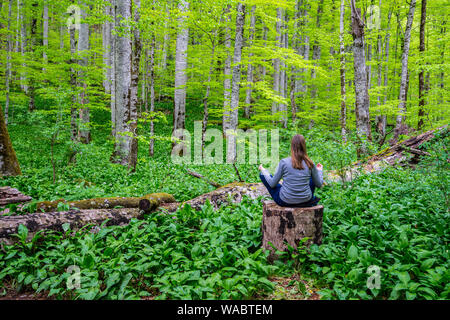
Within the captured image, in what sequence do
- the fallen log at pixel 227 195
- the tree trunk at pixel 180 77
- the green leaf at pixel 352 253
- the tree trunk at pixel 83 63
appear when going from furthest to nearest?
the tree trunk at pixel 180 77 → the tree trunk at pixel 83 63 → the fallen log at pixel 227 195 → the green leaf at pixel 352 253

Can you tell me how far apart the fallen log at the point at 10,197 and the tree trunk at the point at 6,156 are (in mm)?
2636

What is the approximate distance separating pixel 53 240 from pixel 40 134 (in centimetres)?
489

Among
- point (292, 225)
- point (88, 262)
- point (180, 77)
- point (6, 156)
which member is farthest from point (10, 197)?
point (180, 77)

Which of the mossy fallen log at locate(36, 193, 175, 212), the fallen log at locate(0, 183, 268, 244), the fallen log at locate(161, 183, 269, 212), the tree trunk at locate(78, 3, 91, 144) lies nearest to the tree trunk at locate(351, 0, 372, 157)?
the fallen log at locate(161, 183, 269, 212)

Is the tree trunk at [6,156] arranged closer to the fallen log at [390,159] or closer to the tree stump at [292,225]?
the tree stump at [292,225]

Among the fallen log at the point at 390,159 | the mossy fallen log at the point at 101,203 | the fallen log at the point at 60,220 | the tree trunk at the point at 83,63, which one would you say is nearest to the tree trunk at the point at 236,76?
the fallen log at the point at 390,159

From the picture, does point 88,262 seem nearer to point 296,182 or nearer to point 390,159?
point 296,182

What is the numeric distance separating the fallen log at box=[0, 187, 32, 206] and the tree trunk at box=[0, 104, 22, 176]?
8.65 ft

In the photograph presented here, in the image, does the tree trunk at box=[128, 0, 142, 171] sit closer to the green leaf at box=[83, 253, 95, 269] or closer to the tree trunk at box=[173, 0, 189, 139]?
the tree trunk at box=[173, 0, 189, 139]

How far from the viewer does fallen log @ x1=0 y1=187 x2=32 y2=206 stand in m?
5.02

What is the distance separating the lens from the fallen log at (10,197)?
5.02 metres

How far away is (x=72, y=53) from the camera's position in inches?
410
